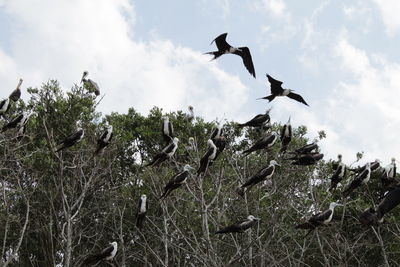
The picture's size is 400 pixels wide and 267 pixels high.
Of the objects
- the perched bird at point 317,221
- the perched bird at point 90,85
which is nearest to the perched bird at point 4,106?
the perched bird at point 90,85

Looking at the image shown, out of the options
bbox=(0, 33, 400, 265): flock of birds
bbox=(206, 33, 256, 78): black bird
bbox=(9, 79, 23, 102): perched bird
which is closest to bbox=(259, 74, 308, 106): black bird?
bbox=(0, 33, 400, 265): flock of birds

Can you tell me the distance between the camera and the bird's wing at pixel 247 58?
8.99 metres

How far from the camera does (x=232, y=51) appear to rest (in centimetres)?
888

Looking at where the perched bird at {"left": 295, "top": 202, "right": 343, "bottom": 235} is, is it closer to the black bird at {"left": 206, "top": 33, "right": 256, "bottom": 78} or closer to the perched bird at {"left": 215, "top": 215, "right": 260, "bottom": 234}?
the perched bird at {"left": 215, "top": 215, "right": 260, "bottom": 234}

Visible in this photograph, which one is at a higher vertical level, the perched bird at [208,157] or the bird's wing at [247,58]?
the bird's wing at [247,58]

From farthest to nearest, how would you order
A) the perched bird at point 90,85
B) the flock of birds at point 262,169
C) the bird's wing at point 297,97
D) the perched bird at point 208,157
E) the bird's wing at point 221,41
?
the perched bird at point 90,85 < the bird's wing at point 297,97 < the bird's wing at point 221,41 < the perched bird at point 208,157 < the flock of birds at point 262,169

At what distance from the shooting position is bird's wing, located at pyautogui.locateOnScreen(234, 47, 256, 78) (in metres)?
8.99

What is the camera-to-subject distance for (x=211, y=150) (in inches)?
319

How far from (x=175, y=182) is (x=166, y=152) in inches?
33.8

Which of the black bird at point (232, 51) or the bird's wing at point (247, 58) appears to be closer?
the black bird at point (232, 51)

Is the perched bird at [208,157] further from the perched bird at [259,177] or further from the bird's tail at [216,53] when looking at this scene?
the bird's tail at [216,53]

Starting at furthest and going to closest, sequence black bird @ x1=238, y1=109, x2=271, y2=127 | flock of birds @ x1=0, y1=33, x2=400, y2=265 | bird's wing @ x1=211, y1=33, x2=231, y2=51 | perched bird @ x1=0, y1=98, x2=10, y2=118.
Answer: perched bird @ x1=0, y1=98, x2=10, y2=118, black bird @ x1=238, y1=109, x2=271, y2=127, bird's wing @ x1=211, y1=33, x2=231, y2=51, flock of birds @ x1=0, y1=33, x2=400, y2=265

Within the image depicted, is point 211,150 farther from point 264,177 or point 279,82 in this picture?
point 279,82

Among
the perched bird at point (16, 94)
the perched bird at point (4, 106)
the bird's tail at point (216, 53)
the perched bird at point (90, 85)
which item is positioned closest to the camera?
the bird's tail at point (216, 53)
